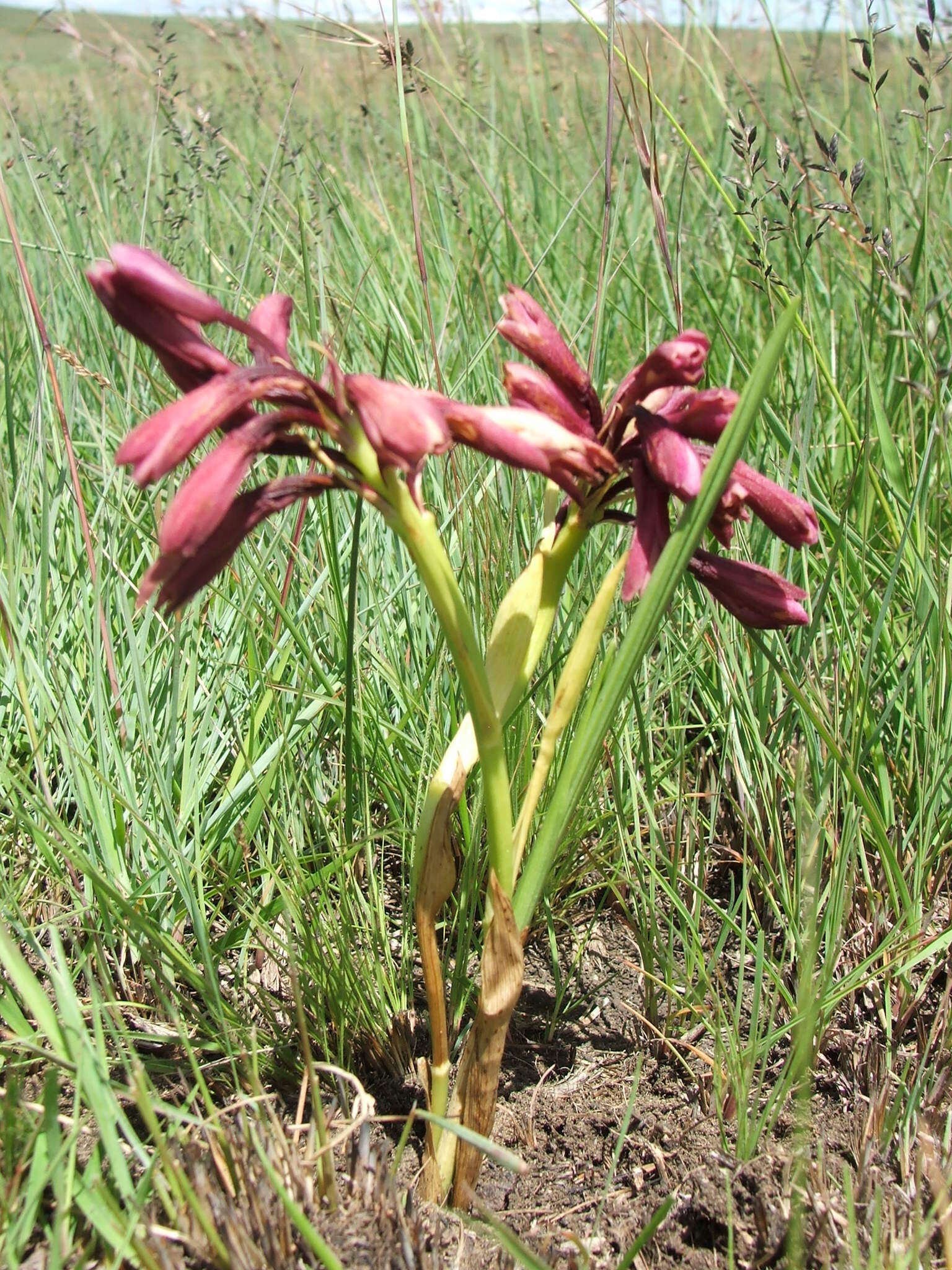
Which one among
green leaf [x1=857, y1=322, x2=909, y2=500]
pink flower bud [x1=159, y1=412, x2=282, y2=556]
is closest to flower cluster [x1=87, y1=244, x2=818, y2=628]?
pink flower bud [x1=159, y1=412, x2=282, y2=556]

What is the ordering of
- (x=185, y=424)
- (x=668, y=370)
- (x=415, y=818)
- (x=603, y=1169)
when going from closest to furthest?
1. (x=185, y=424)
2. (x=668, y=370)
3. (x=603, y=1169)
4. (x=415, y=818)

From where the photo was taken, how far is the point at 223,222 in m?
2.48

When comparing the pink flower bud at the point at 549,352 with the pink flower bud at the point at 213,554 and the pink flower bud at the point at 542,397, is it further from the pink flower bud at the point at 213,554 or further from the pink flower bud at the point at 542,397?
the pink flower bud at the point at 213,554

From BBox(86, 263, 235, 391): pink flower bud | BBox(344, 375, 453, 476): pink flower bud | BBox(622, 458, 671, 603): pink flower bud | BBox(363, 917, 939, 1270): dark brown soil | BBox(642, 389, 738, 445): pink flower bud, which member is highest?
BBox(86, 263, 235, 391): pink flower bud

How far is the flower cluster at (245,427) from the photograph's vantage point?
0.66m

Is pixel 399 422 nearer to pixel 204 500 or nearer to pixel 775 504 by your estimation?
pixel 204 500

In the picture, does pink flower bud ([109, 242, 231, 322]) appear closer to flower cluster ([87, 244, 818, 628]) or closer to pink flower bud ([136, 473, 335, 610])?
flower cluster ([87, 244, 818, 628])

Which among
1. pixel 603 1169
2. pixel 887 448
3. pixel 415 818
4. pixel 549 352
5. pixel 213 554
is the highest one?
pixel 549 352

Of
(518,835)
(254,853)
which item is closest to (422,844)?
(518,835)

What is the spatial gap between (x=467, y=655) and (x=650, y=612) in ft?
0.46

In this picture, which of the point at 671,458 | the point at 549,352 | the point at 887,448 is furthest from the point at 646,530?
the point at 887,448

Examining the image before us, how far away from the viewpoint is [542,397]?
2.61ft

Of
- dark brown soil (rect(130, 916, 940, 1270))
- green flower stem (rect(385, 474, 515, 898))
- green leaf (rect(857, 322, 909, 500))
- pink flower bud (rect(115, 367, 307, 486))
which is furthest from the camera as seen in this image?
green leaf (rect(857, 322, 909, 500))

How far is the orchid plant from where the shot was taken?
67 cm
